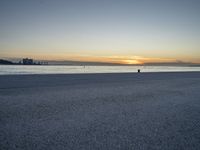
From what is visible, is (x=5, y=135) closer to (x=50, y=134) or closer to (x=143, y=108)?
(x=50, y=134)

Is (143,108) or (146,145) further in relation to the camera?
(143,108)

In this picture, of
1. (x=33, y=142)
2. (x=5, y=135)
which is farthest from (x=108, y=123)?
(x=5, y=135)

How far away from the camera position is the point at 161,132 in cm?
472

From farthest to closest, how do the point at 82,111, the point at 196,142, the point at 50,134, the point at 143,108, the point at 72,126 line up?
the point at 143,108, the point at 82,111, the point at 72,126, the point at 50,134, the point at 196,142

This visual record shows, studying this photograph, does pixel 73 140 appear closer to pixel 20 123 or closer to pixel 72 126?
pixel 72 126

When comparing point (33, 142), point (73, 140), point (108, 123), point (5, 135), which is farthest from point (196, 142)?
point (5, 135)

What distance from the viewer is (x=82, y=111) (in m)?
6.81

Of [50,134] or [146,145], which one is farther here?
[50,134]

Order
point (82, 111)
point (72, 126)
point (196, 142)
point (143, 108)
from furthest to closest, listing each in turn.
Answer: point (143, 108)
point (82, 111)
point (72, 126)
point (196, 142)

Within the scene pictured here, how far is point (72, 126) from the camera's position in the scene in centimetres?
510

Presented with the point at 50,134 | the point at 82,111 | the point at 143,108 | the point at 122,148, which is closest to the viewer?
the point at 122,148

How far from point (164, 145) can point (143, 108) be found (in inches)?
138

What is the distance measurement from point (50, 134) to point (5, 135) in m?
1.01

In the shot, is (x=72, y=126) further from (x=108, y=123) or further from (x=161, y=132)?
(x=161, y=132)
